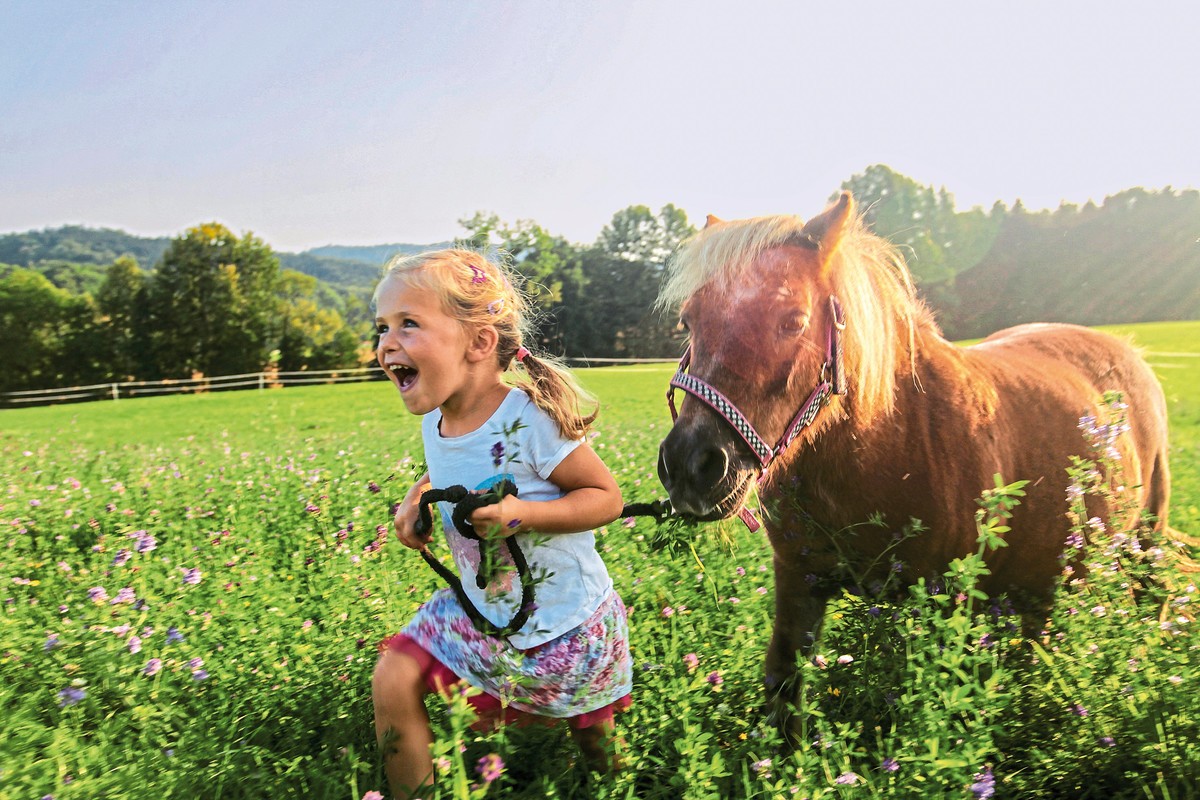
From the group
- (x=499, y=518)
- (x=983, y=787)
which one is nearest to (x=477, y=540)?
(x=499, y=518)

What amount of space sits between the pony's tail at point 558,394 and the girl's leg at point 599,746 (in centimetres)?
86

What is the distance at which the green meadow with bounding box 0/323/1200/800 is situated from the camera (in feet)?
6.82

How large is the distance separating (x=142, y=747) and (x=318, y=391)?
3474cm

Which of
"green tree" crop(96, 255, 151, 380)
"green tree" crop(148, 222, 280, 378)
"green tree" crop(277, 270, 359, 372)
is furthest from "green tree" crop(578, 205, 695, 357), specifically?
"green tree" crop(96, 255, 151, 380)

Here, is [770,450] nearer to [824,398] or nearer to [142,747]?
[824,398]

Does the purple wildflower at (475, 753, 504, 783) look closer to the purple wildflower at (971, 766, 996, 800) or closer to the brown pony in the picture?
the brown pony

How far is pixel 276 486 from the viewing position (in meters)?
6.28

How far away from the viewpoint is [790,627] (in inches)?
115

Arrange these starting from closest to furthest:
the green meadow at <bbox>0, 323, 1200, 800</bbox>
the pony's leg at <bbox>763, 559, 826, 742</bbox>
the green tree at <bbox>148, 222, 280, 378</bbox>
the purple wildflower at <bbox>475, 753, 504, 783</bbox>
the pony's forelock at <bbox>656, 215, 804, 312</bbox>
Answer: the purple wildflower at <bbox>475, 753, 504, 783</bbox> → the green meadow at <bbox>0, 323, 1200, 800</bbox> → the pony's forelock at <bbox>656, 215, 804, 312</bbox> → the pony's leg at <bbox>763, 559, 826, 742</bbox> → the green tree at <bbox>148, 222, 280, 378</bbox>

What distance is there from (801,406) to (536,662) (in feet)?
3.68

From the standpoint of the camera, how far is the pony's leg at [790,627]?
288 cm

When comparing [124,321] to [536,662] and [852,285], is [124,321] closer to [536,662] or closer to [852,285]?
[536,662]

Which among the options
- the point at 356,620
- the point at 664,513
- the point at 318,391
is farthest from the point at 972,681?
the point at 318,391

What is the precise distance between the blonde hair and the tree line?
127ft
